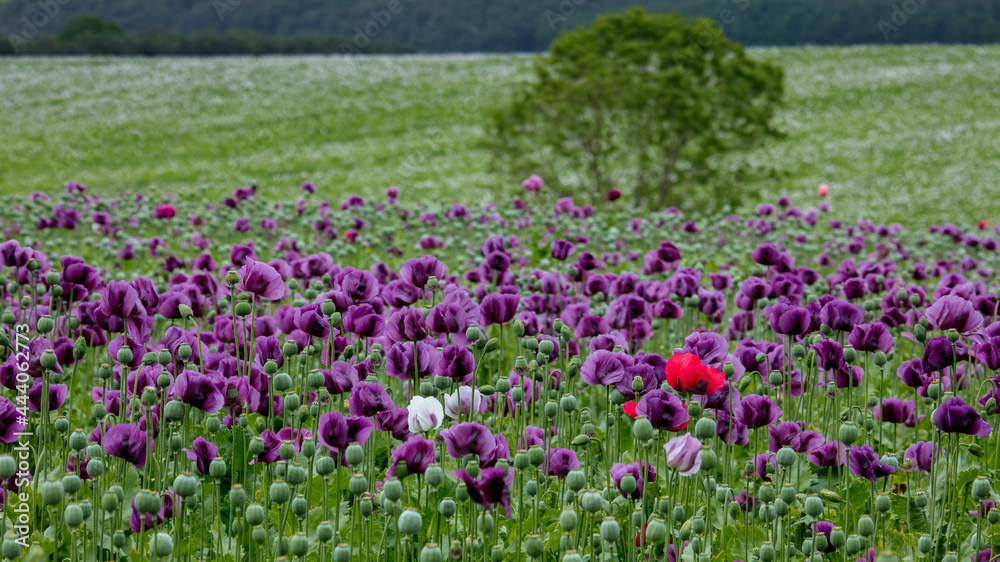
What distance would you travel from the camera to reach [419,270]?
3223 millimetres

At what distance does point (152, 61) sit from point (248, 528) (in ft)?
143

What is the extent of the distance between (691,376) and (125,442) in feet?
5.01

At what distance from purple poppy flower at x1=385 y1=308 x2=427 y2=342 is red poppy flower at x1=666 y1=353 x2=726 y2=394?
753mm

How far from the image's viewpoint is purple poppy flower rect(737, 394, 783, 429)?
8.64 feet

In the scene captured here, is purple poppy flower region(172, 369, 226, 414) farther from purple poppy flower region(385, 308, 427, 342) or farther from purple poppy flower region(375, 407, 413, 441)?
purple poppy flower region(385, 308, 427, 342)

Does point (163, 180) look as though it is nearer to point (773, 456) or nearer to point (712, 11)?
point (773, 456)

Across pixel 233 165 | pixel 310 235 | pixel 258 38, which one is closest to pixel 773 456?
pixel 310 235

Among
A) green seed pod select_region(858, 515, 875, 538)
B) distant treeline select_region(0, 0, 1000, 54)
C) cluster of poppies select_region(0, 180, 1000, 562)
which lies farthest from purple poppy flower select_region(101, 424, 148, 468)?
distant treeline select_region(0, 0, 1000, 54)

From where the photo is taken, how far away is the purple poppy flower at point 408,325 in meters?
2.62

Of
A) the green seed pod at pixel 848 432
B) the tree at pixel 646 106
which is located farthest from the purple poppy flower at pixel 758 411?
the tree at pixel 646 106

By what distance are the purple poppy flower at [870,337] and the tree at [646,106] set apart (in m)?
10.3

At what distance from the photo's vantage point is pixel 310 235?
9.56m

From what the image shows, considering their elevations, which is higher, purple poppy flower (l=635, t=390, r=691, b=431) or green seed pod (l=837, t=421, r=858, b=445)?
purple poppy flower (l=635, t=390, r=691, b=431)

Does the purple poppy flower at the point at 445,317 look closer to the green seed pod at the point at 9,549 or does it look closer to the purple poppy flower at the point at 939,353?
the green seed pod at the point at 9,549
